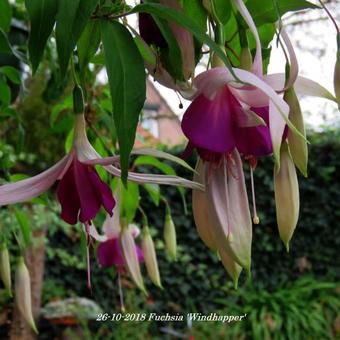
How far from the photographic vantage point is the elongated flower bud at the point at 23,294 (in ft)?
2.13

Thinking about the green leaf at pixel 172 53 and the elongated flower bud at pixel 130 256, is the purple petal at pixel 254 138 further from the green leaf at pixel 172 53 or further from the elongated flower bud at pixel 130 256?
the elongated flower bud at pixel 130 256

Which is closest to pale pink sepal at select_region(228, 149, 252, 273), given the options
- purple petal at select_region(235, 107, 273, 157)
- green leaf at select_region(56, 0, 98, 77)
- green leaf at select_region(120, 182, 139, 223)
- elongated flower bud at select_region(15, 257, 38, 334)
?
purple petal at select_region(235, 107, 273, 157)

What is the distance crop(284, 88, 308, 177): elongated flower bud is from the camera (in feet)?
1.05

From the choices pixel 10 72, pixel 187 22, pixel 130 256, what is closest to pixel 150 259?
pixel 130 256

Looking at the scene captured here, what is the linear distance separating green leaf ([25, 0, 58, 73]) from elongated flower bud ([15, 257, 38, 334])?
1.34 feet

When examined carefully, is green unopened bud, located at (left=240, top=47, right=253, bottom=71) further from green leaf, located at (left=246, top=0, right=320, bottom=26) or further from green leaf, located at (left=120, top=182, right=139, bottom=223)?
green leaf, located at (left=120, top=182, right=139, bottom=223)

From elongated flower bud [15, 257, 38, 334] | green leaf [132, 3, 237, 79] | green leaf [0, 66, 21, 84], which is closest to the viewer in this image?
green leaf [132, 3, 237, 79]

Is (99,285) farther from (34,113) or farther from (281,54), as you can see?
(281,54)

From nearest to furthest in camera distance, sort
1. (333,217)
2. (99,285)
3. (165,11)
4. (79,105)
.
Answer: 1. (165,11)
2. (79,105)
3. (99,285)
4. (333,217)

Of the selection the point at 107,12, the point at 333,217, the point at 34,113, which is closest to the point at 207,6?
the point at 107,12

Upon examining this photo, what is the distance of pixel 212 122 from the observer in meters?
0.30

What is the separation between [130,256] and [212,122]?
1.54 feet

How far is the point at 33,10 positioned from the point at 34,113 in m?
2.83

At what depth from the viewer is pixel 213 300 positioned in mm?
3139
